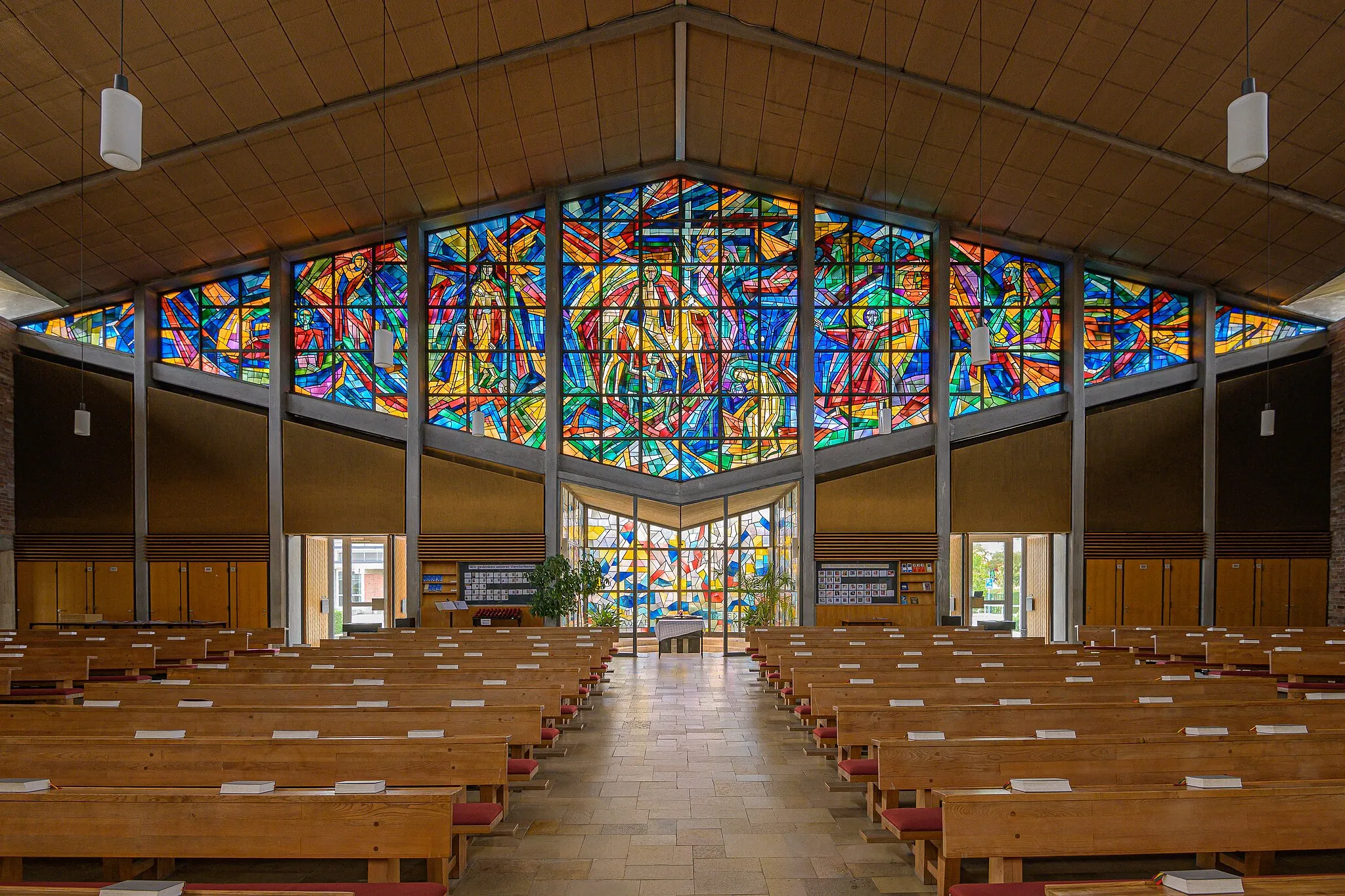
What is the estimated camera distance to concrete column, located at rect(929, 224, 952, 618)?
15.1m

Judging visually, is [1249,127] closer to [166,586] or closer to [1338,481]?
[1338,481]

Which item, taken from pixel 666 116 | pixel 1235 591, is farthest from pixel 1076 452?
pixel 666 116

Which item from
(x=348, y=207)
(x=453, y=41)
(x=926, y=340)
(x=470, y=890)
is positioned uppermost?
(x=453, y=41)

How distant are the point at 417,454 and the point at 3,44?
7923mm

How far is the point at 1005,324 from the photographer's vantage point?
51.6 ft

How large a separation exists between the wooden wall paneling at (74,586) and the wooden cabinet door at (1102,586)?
1651 centimetres

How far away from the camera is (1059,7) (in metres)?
9.45

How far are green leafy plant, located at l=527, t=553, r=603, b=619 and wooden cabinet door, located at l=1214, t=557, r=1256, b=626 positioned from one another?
1028 centimetres

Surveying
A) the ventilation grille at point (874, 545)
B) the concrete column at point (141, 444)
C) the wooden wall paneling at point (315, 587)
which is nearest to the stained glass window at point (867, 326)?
the ventilation grille at point (874, 545)

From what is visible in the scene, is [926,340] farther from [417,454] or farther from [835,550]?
[417,454]

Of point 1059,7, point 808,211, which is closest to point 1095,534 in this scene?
point 808,211

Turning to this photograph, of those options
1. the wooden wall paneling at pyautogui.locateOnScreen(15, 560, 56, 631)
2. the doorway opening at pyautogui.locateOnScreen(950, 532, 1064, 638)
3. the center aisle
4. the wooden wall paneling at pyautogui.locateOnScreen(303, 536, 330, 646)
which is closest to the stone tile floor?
the center aisle

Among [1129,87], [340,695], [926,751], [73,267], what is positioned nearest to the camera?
[926,751]

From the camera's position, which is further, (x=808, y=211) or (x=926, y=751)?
(x=808, y=211)
